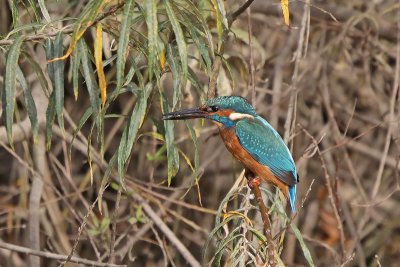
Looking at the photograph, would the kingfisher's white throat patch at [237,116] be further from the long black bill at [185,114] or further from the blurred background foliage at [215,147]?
the blurred background foliage at [215,147]

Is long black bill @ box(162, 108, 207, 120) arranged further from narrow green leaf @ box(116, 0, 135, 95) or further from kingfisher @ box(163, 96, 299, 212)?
narrow green leaf @ box(116, 0, 135, 95)

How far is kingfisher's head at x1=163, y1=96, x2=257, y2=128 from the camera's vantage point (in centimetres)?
265

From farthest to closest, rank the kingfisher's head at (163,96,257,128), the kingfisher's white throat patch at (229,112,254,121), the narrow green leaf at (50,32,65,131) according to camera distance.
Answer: the kingfisher's white throat patch at (229,112,254,121) < the kingfisher's head at (163,96,257,128) < the narrow green leaf at (50,32,65,131)

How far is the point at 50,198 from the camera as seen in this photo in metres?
→ 4.23

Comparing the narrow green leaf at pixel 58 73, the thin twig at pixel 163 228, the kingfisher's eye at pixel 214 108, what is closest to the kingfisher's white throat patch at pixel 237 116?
the kingfisher's eye at pixel 214 108

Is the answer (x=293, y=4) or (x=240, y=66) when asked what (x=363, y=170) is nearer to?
(x=293, y=4)

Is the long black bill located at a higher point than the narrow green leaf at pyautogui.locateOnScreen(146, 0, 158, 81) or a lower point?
lower

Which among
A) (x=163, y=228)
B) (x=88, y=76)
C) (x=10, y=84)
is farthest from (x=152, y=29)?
(x=163, y=228)

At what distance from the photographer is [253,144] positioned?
286 centimetres

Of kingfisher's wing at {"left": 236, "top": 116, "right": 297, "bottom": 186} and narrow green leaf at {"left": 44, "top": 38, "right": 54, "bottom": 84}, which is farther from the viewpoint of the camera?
kingfisher's wing at {"left": 236, "top": 116, "right": 297, "bottom": 186}

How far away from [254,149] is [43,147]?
1.49 meters

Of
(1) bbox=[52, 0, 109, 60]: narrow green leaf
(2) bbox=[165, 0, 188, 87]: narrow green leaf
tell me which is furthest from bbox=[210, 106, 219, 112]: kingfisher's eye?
(1) bbox=[52, 0, 109, 60]: narrow green leaf

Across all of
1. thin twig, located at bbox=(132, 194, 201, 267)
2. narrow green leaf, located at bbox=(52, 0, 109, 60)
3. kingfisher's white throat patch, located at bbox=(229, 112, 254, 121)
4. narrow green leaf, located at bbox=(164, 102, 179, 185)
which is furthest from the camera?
thin twig, located at bbox=(132, 194, 201, 267)

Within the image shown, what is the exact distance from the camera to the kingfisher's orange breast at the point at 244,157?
2863 mm
